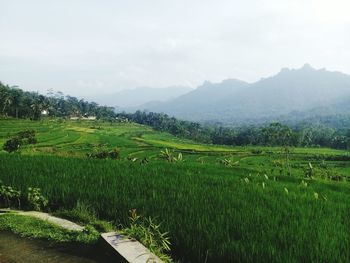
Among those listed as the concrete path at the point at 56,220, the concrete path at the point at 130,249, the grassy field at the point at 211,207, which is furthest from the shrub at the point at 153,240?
the concrete path at the point at 56,220

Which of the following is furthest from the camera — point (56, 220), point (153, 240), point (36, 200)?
point (36, 200)

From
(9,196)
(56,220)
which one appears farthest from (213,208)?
(9,196)

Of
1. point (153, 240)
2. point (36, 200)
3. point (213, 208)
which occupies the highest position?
point (213, 208)

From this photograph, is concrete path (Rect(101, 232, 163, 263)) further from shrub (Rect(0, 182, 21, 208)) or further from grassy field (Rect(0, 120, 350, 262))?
shrub (Rect(0, 182, 21, 208))

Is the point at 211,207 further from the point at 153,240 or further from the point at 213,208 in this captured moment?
the point at 153,240

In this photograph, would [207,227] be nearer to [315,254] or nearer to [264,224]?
[264,224]

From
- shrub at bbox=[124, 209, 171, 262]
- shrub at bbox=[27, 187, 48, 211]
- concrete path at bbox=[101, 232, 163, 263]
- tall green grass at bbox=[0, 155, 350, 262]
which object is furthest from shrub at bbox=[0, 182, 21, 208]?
shrub at bbox=[124, 209, 171, 262]

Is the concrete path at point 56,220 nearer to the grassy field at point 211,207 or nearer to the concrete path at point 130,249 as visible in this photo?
the grassy field at point 211,207

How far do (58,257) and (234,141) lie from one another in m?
110

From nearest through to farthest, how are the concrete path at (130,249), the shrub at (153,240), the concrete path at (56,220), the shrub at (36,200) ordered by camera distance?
1. the concrete path at (130,249)
2. the shrub at (153,240)
3. the concrete path at (56,220)
4. the shrub at (36,200)

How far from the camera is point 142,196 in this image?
7547 millimetres

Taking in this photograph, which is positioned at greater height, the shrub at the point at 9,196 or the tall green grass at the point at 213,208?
the tall green grass at the point at 213,208

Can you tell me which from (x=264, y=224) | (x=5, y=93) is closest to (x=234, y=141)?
(x=5, y=93)

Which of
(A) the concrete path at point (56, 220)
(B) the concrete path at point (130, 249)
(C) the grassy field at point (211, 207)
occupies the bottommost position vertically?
(A) the concrete path at point (56, 220)
